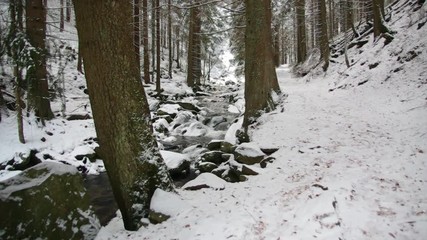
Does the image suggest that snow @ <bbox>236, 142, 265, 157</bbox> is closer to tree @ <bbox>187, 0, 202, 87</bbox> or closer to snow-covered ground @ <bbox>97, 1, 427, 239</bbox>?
snow-covered ground @ <bbox>97, 1, 427, 239</bbox>

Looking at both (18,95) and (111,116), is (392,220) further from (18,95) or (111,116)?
(18,95)

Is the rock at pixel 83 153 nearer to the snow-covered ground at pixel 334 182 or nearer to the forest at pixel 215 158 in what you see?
the forest at pixel 215 158

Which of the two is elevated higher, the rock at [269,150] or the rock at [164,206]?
the rock at [269,150]

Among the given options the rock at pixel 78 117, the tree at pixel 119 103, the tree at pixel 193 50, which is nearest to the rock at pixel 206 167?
the tree at pixel 119 103

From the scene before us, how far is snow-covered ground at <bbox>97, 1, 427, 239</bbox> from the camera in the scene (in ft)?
12.0

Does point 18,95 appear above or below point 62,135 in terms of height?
above

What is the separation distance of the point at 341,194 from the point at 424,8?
11.3 m

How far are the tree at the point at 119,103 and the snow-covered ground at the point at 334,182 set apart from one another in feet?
1.59

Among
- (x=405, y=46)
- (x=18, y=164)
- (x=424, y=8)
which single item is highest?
(x=424, y=8)

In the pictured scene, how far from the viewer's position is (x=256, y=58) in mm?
9273

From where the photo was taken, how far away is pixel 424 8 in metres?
12.0

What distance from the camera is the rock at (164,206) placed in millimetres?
4363

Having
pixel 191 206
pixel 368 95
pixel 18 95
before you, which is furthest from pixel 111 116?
pixel 368 95

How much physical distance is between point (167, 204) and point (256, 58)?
5986 millimetres
